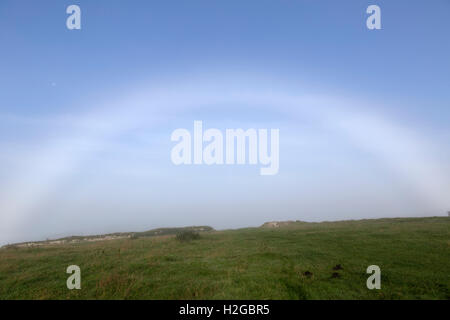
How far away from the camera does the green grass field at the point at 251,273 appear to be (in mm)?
12828

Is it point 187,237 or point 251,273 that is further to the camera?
point 187,237

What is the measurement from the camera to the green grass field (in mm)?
12828

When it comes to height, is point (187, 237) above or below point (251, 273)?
below

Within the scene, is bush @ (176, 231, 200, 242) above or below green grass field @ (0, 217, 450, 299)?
below

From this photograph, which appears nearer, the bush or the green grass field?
the green grass field

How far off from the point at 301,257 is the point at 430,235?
15868 mm

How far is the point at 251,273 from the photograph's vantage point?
601 inches

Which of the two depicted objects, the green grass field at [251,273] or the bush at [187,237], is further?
the bush at [187,237]

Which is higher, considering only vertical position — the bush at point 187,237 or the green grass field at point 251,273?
the green grass field at point 251,273

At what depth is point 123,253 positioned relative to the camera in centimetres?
2394
